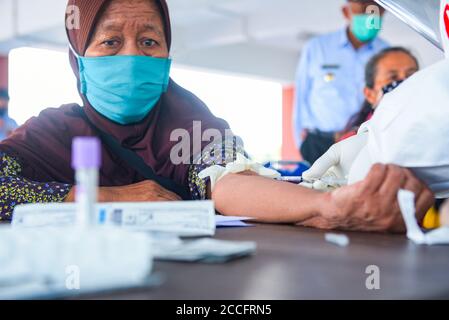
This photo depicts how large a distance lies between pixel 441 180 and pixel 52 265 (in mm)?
565

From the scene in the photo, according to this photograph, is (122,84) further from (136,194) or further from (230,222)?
(230,222)

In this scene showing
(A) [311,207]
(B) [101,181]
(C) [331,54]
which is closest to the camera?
(A) [311,207]

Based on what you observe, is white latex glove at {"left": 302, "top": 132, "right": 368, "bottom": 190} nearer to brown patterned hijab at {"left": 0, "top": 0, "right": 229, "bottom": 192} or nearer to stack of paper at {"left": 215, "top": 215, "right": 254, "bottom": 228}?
stack of paper at {"left": 215, "top": 215, "right": 254, "bottom": 228}

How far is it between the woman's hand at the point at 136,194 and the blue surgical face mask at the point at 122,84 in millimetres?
303

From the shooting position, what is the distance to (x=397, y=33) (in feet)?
27.7

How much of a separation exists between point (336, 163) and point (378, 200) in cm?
25

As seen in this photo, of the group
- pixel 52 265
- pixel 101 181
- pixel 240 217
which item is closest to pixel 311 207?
pixel 240 217

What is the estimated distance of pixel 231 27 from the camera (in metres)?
7.76

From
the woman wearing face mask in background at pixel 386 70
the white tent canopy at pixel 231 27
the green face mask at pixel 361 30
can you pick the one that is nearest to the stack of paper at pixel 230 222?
the woman wearing face mask in background at pixel 386 70

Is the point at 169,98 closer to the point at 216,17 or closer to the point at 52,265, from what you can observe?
the point at 52,265

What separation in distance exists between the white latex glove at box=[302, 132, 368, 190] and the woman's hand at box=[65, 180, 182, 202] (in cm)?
27

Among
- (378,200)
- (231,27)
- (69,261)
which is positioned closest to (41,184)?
(378,200)

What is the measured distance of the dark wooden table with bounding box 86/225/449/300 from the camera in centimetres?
40
